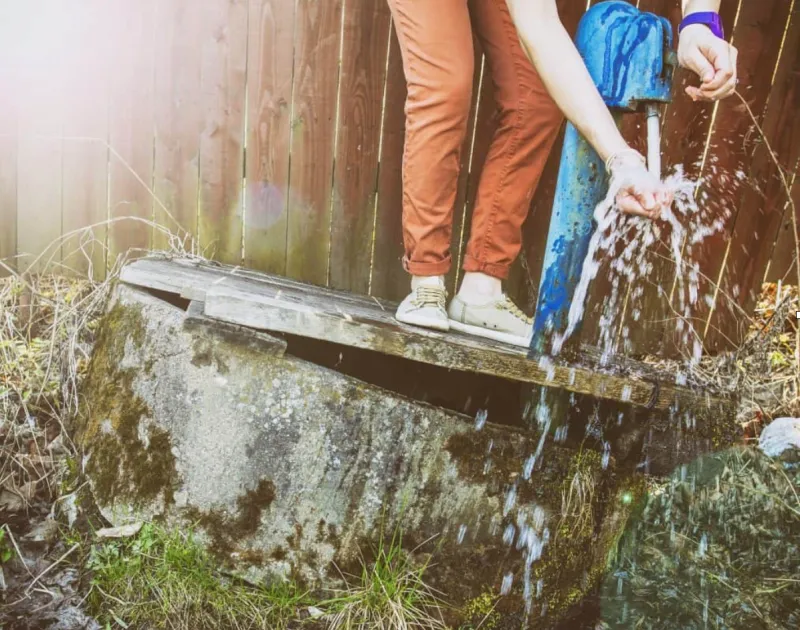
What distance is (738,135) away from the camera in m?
2.82

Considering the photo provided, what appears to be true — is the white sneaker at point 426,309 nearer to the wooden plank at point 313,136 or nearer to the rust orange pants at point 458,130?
the rust orange pants at point 458,130

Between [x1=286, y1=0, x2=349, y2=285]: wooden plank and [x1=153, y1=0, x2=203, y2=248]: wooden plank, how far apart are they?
48 cm

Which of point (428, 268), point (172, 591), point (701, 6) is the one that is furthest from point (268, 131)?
point (172, 591)

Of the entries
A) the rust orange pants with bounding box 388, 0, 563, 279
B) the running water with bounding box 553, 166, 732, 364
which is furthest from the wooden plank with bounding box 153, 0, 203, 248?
the running water with bounding box 553, 166, 732, 364

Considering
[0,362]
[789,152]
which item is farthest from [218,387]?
[789,152]

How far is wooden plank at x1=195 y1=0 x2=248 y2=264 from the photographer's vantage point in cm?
282

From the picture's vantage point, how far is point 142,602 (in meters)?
1.70

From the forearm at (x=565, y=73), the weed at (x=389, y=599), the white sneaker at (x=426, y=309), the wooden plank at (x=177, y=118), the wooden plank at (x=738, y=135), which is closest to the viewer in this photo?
the forearm at (x=565, y=73)

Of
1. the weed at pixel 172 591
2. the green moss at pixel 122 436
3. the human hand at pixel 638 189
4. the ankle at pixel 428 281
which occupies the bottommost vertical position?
the weed at pixel 172 591

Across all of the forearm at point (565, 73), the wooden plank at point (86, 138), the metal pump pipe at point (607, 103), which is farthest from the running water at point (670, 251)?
the wooden plank at point (86, 138)

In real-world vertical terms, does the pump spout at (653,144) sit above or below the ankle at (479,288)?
above

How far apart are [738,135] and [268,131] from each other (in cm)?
220

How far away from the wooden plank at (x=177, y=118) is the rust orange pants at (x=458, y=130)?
1.25 m

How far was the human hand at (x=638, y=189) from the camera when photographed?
4.51ft
